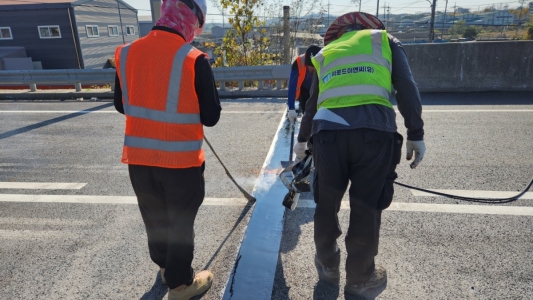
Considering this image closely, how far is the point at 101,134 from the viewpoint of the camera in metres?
6.30

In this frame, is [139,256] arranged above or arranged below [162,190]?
below

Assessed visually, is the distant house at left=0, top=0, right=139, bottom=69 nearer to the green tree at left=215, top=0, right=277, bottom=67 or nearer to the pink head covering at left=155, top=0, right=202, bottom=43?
the green tree at left=215, top=0, right=277, bottom=67

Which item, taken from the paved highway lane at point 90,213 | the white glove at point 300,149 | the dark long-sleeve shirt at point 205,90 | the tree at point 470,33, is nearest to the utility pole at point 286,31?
the paved highway lane at point 90,213

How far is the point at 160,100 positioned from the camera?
2.11 meters

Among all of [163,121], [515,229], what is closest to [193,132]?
[163,121]

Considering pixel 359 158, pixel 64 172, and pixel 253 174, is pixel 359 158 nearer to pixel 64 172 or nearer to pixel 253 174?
pixel 253 174

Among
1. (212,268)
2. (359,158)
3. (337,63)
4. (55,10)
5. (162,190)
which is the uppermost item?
(55,10)

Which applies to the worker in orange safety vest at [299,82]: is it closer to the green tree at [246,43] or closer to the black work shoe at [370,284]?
the black work shoe at [370,284]

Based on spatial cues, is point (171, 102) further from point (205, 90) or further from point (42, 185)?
point (42, 185)

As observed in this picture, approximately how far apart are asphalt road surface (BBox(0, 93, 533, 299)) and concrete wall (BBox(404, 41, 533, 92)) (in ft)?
8.88

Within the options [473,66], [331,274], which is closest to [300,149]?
[331,274]

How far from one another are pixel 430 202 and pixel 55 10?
2486 cm

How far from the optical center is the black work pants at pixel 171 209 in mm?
2244

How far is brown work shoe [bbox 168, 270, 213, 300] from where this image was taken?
2.42 meters
